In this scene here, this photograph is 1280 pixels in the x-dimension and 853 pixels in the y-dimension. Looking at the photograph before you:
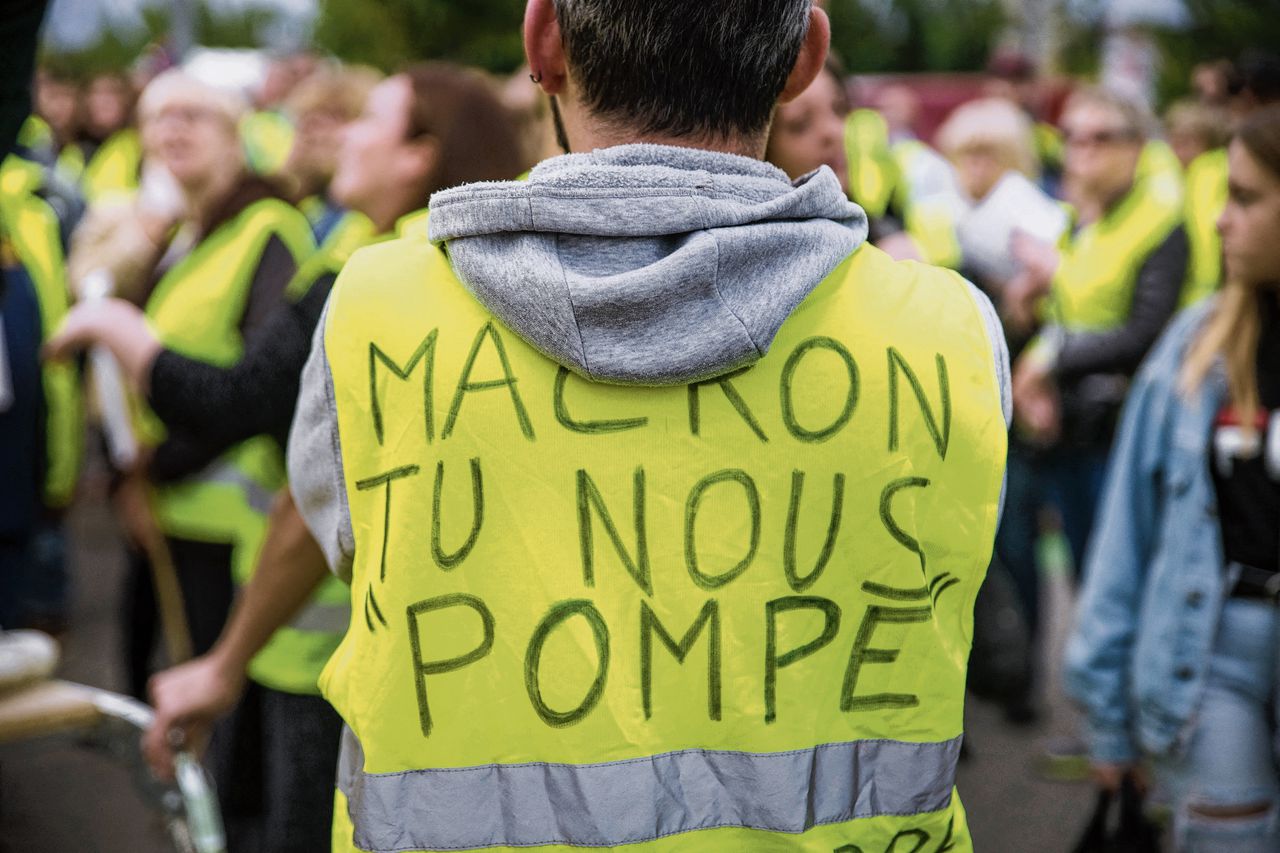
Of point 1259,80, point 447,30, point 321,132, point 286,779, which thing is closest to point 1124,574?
point 286,779

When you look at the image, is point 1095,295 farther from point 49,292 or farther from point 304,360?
point 49,292

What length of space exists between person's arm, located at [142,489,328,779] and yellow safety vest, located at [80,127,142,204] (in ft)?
22.6

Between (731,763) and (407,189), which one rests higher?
(407,189)

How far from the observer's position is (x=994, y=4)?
30.3 meters

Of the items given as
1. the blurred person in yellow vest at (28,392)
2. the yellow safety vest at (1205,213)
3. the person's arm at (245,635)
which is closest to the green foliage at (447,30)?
the yellow safety vest at (1205,213)

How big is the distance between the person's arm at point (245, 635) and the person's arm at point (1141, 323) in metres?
3.50

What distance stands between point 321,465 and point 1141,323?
4.04 metres

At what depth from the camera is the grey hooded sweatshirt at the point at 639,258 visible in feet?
4.49

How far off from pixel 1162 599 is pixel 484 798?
1.90 m

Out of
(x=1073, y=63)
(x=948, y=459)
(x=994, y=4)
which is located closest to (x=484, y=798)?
(x=948, y=459)

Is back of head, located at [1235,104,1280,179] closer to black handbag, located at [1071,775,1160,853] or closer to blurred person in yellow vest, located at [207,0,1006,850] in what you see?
black handbag, located at [1071,775,1160,853]

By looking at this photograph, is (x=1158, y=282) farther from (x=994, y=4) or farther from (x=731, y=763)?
(x=994, y=4)

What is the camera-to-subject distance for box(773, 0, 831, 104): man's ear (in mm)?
1521

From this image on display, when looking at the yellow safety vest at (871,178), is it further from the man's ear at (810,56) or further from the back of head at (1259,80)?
the man's ear at (810,56)
